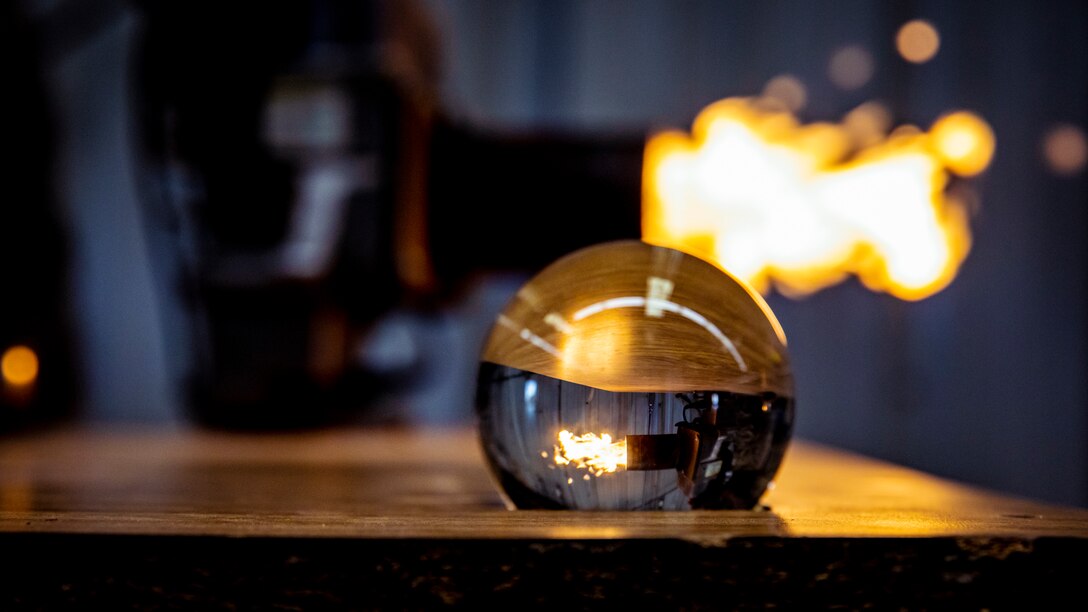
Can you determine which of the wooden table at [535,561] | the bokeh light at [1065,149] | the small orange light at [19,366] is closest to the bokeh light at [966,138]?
the bokeh light at [1065,149]

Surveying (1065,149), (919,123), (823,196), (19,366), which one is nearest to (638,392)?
(19,366)

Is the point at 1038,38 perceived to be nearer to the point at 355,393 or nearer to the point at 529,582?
the point at 355,393

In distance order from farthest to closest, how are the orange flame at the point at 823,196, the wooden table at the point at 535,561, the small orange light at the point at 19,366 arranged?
the orange flame at the point at 823,196 < the small orange light at the point at 19,366 < the wooden table at the point at 535,561

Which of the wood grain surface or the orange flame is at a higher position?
the orange flame

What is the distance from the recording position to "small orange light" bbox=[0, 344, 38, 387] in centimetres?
97

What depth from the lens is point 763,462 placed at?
328mm

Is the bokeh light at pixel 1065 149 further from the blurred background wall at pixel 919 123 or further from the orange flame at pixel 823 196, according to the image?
the orange flame at pixel 823 196

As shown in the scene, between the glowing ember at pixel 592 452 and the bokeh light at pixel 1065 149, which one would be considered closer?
the glowing ember at pixel 592 452

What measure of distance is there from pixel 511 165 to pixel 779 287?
751 millimetres

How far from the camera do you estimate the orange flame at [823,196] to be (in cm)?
152

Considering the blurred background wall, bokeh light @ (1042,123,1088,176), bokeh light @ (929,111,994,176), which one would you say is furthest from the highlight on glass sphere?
bokeh light @ (1042,123,1088,176)

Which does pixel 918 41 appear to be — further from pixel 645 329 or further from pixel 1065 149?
pixel 645 329

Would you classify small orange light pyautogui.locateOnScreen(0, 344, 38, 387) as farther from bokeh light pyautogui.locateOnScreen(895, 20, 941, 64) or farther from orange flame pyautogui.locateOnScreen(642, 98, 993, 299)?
bokeh light pyautogui.locateOnScreen(895, 20, 941, 64)

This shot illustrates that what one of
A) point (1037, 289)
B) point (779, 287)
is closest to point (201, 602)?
point (779, 287)
